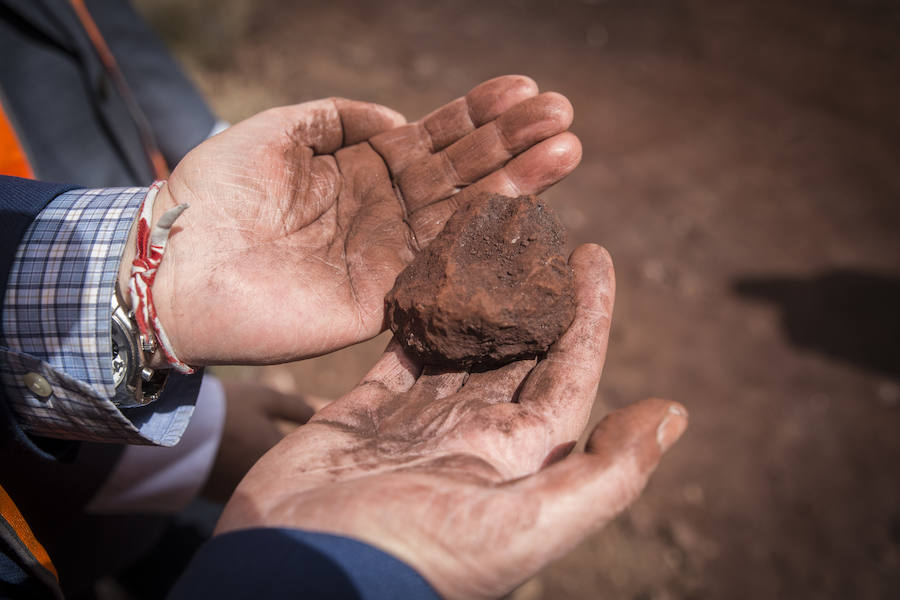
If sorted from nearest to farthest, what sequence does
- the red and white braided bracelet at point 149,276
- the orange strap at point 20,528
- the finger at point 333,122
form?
1. the orange strap at point 20,528
2. the red and white braided bracelet at point 149,276
3. the finger at point 333,122

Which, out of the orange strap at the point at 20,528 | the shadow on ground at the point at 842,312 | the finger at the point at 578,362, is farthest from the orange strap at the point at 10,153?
the shadow on ground at the point at 842,312

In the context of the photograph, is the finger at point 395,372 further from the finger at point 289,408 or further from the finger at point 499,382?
the finger at point 289,408

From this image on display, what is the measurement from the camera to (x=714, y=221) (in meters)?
5.08

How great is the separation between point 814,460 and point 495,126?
3.27m

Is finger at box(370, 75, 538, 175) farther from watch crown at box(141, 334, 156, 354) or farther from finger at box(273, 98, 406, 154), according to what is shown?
watch crown at box(141, 334, 156, 354)

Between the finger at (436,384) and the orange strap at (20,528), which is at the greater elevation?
the orange strap at (20,528)

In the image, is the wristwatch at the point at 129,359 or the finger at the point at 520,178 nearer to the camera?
the wristwatch at the point at 129,359

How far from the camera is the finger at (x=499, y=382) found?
1.89m

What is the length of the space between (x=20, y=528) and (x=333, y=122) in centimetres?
169

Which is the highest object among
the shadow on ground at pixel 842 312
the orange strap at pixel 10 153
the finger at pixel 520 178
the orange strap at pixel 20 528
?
the orange strap at pixel 10 153

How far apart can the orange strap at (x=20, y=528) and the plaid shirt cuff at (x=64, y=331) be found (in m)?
0.26

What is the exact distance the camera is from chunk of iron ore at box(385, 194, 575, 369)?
1956mm

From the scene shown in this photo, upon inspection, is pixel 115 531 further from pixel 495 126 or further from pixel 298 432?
pixel 495 126

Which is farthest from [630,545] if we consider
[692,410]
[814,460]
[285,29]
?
[285,29]
